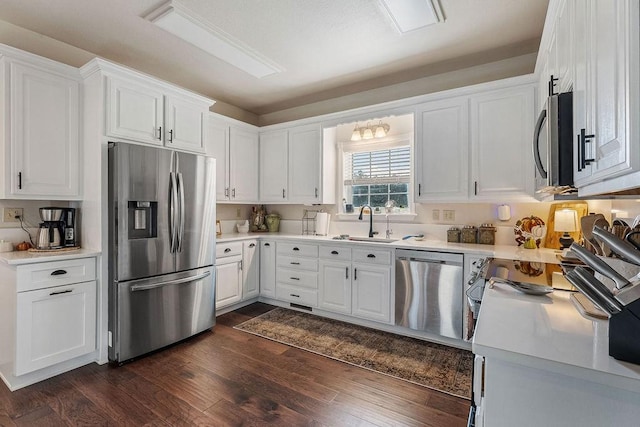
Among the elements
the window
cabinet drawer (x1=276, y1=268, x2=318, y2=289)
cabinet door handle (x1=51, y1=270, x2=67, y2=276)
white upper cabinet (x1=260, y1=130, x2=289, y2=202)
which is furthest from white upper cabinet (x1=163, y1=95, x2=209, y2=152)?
the window

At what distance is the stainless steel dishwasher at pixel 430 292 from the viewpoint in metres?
2.73

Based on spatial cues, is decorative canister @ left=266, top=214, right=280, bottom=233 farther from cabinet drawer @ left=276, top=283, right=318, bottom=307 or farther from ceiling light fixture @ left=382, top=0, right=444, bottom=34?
ceiling light fixture @ left=382, top=0, right=444, bottom=34

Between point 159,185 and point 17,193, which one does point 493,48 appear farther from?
point 17,193

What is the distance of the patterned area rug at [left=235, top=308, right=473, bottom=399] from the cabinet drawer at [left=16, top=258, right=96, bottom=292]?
148 cm

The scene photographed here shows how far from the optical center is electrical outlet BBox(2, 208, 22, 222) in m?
2.54

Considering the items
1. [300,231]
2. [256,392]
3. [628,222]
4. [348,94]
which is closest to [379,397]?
[256,392]

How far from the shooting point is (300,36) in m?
2.74

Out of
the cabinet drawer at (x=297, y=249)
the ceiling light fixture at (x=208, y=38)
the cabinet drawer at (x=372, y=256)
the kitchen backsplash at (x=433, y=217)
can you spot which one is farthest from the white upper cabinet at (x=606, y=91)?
the cabinet drawer at (x=297, y=249)

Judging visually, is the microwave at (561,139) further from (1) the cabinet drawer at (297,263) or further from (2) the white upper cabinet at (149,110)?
(2) the white upper cabinet at (149,110)

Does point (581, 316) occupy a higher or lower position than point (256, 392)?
higher

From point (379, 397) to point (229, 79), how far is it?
3535mm

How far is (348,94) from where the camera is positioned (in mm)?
4023

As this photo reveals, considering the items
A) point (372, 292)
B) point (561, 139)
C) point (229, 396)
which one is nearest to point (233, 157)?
point (372, 292)

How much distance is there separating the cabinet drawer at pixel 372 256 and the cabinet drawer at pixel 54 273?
2.33 metres
